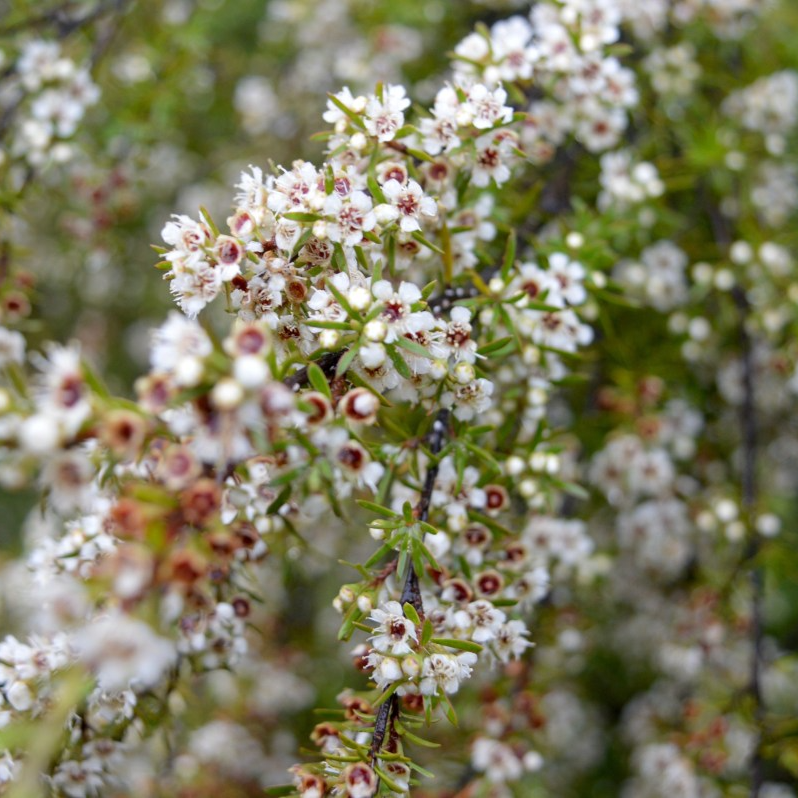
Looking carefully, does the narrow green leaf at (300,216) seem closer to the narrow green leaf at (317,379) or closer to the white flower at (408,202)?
the white flower at (408,202)

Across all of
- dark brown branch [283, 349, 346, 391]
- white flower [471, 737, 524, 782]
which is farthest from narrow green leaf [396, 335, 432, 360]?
white flower [471, 737, 524, 782]

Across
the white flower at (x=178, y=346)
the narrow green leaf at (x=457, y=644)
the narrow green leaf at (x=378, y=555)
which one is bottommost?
the narrow green leaf at (x=457, y=644)

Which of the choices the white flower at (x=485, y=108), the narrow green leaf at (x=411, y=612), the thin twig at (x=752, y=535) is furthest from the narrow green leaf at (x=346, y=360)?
the thin twig at (x=752, y=535)

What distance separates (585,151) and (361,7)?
155cm

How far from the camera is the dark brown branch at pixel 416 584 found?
162 centimetres

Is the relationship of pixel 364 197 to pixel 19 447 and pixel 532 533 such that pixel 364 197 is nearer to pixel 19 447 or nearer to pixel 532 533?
pixel 19 447

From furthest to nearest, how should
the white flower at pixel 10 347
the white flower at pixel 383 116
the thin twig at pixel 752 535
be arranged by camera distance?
the thin twig at pixel 752 535 → the white flower at pixel 383 116 → the white flower at pixel 10 347

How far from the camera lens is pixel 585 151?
3133 mm

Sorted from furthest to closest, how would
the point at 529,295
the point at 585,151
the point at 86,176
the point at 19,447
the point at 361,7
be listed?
the point at 361,7, the point at 86,176, the point at 585,151, the point at 529,295, the point at 19,447

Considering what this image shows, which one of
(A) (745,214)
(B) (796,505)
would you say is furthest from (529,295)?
(B) (796,505)

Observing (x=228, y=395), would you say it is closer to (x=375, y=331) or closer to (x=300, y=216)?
(x=375, y=331)

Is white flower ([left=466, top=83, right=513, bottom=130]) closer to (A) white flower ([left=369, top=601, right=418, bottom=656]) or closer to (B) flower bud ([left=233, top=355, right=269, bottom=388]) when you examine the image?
(B) flower bud ([left=233, top=355, right=269, bottom=388])

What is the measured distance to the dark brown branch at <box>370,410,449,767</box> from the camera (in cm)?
162

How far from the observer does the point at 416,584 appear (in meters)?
1.74
